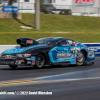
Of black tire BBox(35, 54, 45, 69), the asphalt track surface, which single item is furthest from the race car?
the asphalt track surface

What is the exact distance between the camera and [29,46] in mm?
12430

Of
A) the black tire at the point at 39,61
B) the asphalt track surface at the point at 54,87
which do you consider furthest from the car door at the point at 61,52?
the asphalt track surface at the point at 54,87

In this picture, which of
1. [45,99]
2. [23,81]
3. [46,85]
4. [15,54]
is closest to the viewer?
[45,99]

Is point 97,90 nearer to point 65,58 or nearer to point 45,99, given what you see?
point 45,99

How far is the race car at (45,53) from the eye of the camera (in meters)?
11.9

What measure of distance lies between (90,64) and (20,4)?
30482 mm

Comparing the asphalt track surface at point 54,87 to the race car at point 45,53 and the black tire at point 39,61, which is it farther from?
the black tire at point 39,61

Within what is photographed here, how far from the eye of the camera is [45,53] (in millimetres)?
12438

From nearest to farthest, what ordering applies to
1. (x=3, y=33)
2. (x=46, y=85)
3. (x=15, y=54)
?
(x=46, y=85) → (x=15, y=54) → (x=3, y=33)

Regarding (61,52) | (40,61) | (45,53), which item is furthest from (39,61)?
(61,52)

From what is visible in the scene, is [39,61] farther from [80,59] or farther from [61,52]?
[80,59]

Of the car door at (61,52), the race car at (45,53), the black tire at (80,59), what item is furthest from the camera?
the black tire at (80,59)

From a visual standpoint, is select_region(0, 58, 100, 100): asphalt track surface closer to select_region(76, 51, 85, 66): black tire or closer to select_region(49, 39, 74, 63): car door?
select_region(49, 39, 74, 63): car door

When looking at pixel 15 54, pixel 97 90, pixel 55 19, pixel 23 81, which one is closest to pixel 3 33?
pixel 55 19
